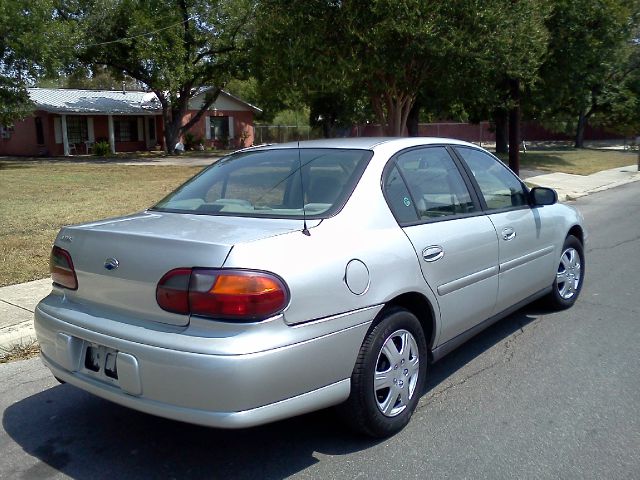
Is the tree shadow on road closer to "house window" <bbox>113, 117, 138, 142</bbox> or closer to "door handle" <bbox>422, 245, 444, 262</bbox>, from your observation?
"door handle" <bbox>422, 245, 444, 262</bbox>

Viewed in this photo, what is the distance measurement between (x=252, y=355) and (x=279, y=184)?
5.00ft

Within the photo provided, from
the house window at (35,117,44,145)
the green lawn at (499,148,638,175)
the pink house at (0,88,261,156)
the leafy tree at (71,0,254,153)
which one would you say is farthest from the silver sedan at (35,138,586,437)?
the house window at (35,117,44,145)

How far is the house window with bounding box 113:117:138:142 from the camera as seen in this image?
Result: 37062mm

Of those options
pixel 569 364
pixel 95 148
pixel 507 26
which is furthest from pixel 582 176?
pixel 95 148

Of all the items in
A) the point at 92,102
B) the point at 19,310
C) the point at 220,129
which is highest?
the point at 92,102

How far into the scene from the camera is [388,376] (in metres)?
3.59

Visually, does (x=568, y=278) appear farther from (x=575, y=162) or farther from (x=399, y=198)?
(x=575, y=162)

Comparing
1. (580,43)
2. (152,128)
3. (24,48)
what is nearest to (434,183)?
(580,43)

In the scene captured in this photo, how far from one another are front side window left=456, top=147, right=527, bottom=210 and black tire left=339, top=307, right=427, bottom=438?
58.4 inches

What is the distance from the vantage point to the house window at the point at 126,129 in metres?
37.1

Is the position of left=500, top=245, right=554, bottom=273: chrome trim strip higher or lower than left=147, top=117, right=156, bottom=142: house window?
lower

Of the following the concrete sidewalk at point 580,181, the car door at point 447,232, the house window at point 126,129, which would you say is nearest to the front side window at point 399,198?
the car door at point 447,232

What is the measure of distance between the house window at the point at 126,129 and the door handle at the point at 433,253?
3590cm

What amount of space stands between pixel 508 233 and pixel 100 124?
35.1m
